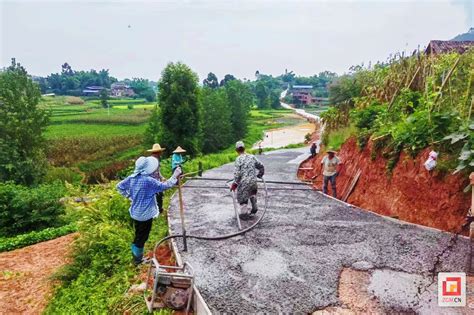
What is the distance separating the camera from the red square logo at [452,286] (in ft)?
14.0

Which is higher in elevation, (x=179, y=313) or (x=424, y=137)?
(x=424, y=137)

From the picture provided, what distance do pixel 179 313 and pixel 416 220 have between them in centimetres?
472

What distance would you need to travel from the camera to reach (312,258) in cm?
564

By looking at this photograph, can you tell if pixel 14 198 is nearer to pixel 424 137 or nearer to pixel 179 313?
pixel 179 313

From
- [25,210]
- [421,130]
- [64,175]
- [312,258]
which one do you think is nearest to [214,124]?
[64,175]

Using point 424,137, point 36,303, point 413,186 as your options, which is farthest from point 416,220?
point 36,303

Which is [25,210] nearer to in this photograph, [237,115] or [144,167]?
[144,167]

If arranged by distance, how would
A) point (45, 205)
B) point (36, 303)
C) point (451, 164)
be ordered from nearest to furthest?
point (451, 164), point (36, 303), point (45, 205)

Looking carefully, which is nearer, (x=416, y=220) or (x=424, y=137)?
(x=416, y=220)

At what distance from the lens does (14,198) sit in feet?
40.9

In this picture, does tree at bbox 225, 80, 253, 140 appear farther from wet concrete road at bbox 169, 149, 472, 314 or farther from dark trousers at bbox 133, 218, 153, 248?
dark trousers at bbox 133, 218, 153, 248

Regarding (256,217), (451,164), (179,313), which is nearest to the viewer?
(179,313)

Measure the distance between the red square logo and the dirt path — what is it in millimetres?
6387

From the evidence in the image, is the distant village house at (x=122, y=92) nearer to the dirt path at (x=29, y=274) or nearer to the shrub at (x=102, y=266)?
the dirt path at (x=29, y=274)
